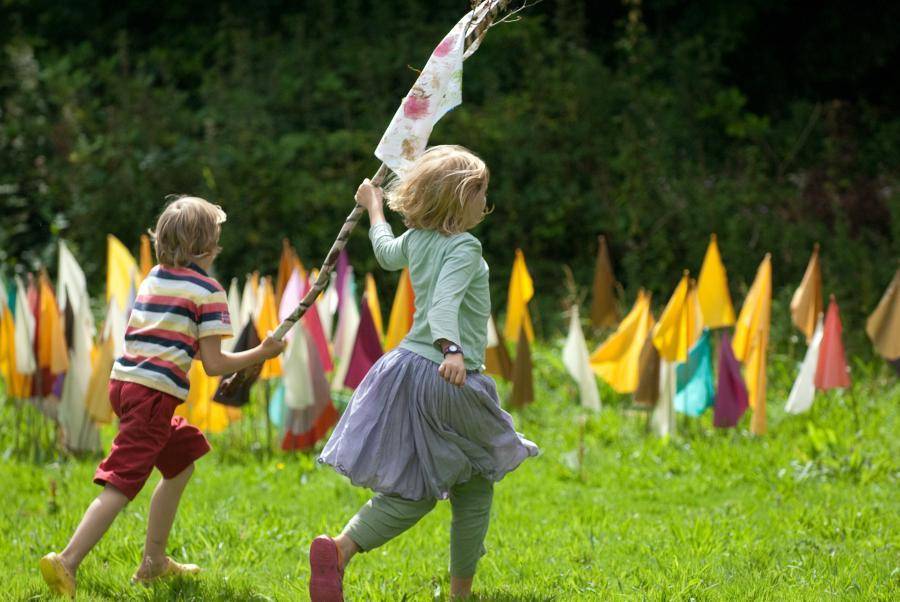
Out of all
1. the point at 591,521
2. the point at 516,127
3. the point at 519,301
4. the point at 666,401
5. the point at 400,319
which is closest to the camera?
the point at 591,521

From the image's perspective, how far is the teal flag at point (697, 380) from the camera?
491 cm

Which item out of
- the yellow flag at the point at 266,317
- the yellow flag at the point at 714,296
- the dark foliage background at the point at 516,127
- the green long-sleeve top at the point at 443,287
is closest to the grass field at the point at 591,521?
the yellow flag at the point at 266,317

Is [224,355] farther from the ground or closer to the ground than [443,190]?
closer to the ground

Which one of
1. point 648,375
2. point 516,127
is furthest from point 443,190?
point 516,127

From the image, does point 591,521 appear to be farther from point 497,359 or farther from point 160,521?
point 160,521

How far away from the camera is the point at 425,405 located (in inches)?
118

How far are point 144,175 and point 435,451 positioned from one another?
5553 millimetres

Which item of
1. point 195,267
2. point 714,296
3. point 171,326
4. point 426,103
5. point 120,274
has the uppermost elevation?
point 426,103

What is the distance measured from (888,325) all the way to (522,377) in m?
1.56

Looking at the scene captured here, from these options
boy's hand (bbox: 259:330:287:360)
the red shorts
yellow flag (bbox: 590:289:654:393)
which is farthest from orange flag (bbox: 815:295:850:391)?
the red shorts

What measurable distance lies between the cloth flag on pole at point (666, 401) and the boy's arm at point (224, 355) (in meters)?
2.22

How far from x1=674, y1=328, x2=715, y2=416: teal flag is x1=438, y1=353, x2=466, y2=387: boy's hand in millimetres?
2295

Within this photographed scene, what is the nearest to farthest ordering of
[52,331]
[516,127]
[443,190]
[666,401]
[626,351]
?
[443,190] < [52,331] < [666,401] < [626,351] < [516,127]

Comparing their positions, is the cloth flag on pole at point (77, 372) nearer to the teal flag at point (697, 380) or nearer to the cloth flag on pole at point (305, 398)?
the cloth flag on pole at point (305, 398)
